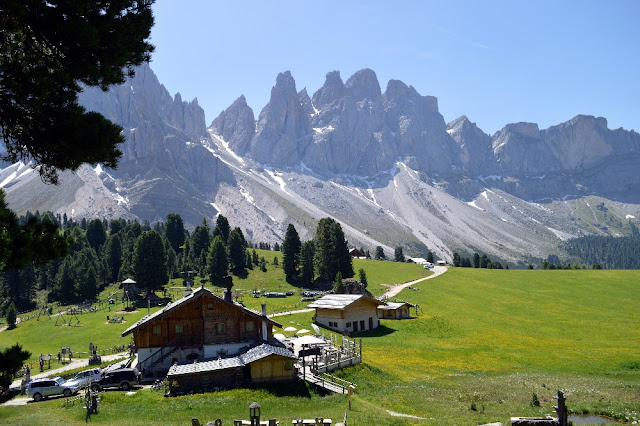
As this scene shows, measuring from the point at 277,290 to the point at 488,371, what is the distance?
181 ft

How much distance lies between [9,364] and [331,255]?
3449 inches

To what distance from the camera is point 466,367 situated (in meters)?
45.6

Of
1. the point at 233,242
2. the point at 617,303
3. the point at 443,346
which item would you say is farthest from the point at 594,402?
the point at 233,242

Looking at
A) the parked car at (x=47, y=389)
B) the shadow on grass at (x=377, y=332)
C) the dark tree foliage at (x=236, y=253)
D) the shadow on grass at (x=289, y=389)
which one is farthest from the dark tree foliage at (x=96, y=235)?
the shadow on grass at (x=289, y=389)

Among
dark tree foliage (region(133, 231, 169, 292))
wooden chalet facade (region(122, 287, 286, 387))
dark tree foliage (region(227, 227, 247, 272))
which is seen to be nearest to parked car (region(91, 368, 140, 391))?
wooden chalet facade (region(122, 287, 286, 387))

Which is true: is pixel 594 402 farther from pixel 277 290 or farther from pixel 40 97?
pixel 277 290

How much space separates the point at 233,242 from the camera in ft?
349

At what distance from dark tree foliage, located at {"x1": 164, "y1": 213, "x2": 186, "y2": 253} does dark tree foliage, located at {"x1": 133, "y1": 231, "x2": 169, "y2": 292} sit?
42886 mm

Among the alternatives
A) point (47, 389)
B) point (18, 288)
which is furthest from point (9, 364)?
point (18, 288)

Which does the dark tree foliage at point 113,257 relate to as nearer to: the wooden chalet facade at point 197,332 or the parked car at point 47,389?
the wooden chalet facade at point 197,332

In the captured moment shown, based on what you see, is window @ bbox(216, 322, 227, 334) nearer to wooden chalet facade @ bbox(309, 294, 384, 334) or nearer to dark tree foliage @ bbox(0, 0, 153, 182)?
Answer: wooden chalet facade @ bbox(309, 294, 384, 334)

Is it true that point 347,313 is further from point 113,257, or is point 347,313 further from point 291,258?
point 113,257

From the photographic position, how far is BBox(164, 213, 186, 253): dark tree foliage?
132 m

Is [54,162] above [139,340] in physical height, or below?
above
